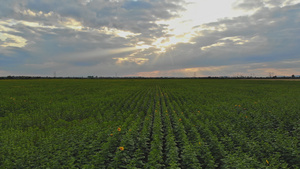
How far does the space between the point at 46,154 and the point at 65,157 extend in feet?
2.95

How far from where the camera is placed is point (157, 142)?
6.46 meters

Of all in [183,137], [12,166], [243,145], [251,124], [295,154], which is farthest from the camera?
[251,124]

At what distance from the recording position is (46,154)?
578 centimetres

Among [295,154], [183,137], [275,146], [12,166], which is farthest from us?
[183,137]

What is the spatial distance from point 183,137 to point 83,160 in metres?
4.09

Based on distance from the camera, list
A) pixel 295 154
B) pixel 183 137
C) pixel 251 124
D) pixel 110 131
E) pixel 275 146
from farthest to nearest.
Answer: pixel 251 124 < pixel 110 131 < pixel 183 137 < pixel 275 146 < pixel 295 154

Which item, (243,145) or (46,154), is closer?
(46,154)

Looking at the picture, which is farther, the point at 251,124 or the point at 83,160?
the point at 251,124

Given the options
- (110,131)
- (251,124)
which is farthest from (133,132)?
(251,124)

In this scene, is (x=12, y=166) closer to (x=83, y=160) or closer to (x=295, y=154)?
(x=83, y=160)

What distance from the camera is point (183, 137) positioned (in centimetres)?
728

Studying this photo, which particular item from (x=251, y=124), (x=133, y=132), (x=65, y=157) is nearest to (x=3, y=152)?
(x=65, y=157)

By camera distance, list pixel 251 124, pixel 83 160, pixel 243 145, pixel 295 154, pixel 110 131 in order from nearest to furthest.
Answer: pixel 83 160 → pixel 295 154 → pixel 243 145 → pixel 110 131 → pixel 251 124

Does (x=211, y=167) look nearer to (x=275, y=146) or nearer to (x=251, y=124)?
(x=275, y=146)
